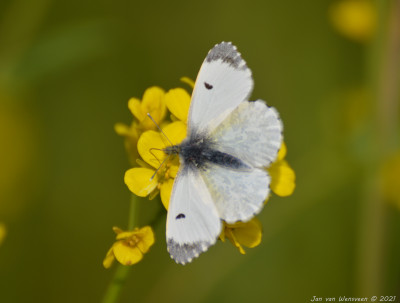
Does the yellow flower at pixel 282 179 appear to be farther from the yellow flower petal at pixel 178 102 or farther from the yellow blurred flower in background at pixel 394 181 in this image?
the yellow blurred flower in background at pixel 394 181

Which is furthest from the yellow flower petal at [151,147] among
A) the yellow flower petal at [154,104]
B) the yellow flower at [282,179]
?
the yellow flower at [282,179]

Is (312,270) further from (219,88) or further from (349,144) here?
(219,88)

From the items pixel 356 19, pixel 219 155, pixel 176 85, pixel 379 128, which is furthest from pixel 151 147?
pixel 356 19

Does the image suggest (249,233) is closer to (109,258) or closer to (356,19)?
(109,258)

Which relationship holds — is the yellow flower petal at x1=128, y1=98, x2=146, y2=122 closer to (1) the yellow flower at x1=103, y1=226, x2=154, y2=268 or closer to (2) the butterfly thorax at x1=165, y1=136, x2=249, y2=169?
(2) the butterfly thorax at x1=165, y1=136, x2=249, y2=169

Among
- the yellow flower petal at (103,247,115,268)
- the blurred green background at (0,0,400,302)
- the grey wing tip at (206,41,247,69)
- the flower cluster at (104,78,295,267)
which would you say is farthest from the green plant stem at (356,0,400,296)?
the yellow flower petal at (103,247,115,268)

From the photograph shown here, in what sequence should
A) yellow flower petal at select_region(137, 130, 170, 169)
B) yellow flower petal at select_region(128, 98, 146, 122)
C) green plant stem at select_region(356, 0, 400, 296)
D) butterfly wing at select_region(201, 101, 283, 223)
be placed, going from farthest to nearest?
green plant stem at select_region(356, 0, 400, 296)
yellow flower petal at select_region(128, 98, 146, 122)
yellow flower petal at select_region(137, 130, 170, 169)
butterfly wing at select_region(201, 101, 283, 223)
